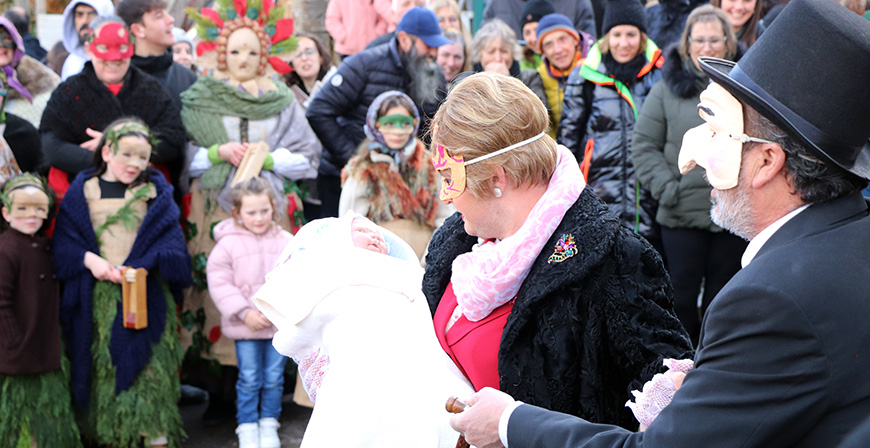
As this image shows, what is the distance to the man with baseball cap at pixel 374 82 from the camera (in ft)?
19.1

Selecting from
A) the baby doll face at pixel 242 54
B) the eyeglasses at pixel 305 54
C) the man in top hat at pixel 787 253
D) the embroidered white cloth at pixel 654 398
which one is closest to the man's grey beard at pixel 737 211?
the man in top hat at pixel 787 253

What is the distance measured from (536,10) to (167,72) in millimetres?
3115

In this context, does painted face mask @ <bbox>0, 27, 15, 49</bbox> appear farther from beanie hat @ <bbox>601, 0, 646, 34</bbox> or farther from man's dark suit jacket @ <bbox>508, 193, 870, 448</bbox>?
man's dark suit jacket @ <bbox>508, 193, 870, 448</bbox>

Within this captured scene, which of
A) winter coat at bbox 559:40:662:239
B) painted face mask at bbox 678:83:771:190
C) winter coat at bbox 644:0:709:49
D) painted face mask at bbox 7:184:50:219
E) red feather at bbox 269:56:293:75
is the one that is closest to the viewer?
painted face mask at bbox 678:83:771:190

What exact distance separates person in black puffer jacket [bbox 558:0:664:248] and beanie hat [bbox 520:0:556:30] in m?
1.46

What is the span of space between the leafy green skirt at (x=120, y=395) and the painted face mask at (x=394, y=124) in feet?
5.86

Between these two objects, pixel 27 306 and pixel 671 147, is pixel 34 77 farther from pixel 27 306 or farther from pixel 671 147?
pixel 671 147

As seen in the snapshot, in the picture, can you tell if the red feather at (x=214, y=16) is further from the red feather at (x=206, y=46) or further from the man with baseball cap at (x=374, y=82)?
the man with baseball cap at (x=374, y=82)

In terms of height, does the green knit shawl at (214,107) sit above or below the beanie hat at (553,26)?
→ below

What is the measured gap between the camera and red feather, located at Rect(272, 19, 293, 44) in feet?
19.2

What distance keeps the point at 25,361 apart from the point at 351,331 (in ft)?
8.53

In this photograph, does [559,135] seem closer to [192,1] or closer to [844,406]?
[844,406]

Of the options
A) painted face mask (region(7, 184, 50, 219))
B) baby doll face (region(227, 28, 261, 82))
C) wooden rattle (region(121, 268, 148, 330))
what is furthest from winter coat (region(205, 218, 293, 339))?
baby doll face (region(227, 28, 261, 82))

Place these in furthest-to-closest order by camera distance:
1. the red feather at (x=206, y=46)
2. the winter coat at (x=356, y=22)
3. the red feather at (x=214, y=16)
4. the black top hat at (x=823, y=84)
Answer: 1. the winter coat at (x=356, y=22)
2. the red feather at (x=206, y=46)
3. the red feather at (x=214, y=16)
4. the black top hat at (x=823, y=84)
